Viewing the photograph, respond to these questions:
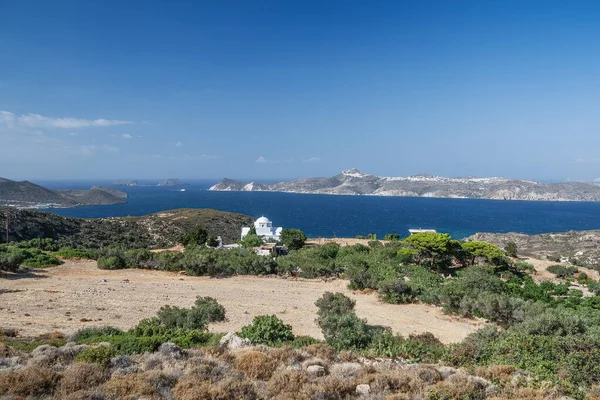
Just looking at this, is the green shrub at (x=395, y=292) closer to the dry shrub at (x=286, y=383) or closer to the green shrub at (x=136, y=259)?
the dry shrub at (x=286, y=383)

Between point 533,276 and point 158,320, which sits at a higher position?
point 158,320

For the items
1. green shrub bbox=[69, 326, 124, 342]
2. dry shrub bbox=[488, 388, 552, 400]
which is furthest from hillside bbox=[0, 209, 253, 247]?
dry shrub bbox=[488, 388, 552, 400]

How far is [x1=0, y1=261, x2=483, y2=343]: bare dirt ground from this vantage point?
1143 centimetres

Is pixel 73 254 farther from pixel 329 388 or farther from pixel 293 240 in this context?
pixel 329 388

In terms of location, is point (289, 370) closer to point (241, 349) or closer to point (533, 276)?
point (241, 349)

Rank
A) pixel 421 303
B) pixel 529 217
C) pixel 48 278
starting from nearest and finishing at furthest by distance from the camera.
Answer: pixel 421 303 < pixel 48 278 < pixel 529 217

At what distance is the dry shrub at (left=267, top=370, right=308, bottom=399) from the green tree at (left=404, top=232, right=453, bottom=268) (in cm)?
1903

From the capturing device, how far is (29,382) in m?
4.86

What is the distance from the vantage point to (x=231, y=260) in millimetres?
20625

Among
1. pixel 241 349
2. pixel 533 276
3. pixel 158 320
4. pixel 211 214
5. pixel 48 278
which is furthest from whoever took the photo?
pixel 211 214

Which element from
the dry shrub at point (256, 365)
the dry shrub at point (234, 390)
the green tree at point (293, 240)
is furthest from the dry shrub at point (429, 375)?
the green tree at point (293, 240)

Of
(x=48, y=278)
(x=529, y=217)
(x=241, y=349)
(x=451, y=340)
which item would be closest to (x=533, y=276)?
(x=451, y=340)

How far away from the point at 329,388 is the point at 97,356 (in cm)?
387

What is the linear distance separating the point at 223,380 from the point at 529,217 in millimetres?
121029
